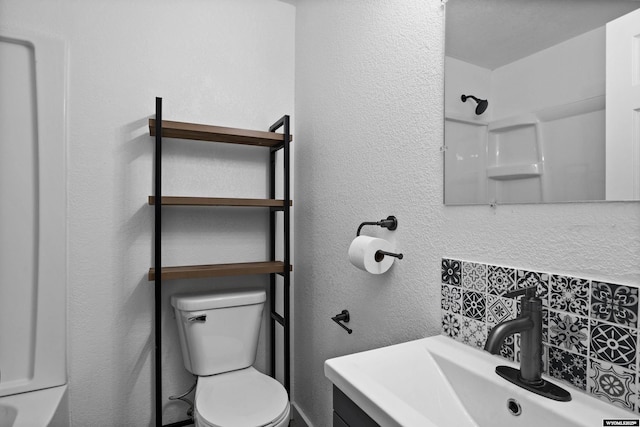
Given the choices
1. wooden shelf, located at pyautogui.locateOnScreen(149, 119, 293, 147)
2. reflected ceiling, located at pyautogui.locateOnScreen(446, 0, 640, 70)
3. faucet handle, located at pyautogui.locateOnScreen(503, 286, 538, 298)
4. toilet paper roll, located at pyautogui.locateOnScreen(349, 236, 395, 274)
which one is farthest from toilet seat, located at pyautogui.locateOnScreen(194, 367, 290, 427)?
reflected ceiling, located at pyautogui.locateOnScreen(446, 0, 640, 70)

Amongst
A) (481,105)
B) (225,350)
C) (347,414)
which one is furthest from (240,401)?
(481,105)

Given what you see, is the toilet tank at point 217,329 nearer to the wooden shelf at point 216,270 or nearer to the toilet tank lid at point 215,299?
the toilet tank lid at point 215,299

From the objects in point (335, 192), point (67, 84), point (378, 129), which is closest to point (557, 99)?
point (378, 129)

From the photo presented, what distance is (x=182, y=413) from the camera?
5.85 ft

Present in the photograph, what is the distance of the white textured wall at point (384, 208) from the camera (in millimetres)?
736

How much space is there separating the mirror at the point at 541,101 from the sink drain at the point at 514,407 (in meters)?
0.43

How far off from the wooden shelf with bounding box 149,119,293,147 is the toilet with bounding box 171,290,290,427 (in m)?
0.80

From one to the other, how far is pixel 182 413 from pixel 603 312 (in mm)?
1896

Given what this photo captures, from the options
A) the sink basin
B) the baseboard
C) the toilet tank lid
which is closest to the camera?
the sink basin

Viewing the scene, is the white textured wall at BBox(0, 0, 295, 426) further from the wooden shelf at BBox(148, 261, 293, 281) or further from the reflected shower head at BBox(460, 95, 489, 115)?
the reflected shower head at BBox(460, 95, 489, 115)

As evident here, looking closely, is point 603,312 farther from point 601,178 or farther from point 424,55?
point 424,55

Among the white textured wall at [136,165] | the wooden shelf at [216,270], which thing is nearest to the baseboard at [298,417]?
the white textured wall at [136,165]

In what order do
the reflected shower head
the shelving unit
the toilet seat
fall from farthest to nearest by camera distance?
the shelving unit
the toilet seat
the reflected shower head

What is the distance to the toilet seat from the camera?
1261 millimetres
